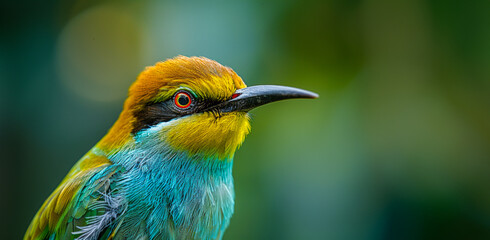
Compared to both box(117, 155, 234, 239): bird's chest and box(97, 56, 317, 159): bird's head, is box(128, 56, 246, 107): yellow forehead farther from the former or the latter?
box(117, 155, 234, 239): bird's chest

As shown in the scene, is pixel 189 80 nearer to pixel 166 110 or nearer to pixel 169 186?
pixel 166 110

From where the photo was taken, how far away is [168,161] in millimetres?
2160

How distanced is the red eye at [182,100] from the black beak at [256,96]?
134mm

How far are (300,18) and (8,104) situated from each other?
304 centimetres

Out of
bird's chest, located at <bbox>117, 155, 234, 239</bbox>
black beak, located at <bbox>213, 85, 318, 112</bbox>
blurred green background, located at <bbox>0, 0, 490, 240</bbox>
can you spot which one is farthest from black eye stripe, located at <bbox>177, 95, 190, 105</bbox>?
blurred green background, located at <bbox>0, 0, 490, 240</bbox>

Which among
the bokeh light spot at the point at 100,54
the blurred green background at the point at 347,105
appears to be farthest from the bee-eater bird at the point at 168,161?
the bokeh light spot at the point at 100,54

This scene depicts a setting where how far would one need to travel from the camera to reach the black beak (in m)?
2.00

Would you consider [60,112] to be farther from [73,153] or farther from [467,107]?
[467,107]

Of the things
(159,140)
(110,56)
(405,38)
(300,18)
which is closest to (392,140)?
(405,38)

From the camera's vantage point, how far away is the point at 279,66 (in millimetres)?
→ 3871

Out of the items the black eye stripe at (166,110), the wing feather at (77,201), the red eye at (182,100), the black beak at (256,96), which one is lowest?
the wing feather at (77,201)

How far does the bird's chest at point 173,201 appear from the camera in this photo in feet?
6.70

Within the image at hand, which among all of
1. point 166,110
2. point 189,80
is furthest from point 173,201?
point 189,80

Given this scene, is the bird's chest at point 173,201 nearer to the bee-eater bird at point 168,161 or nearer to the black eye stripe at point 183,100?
the bee-eater bird at point 168,161
